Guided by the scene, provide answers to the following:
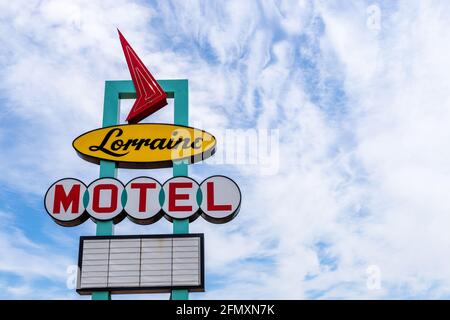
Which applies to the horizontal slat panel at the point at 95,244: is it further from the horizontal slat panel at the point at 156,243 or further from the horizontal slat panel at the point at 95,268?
the horizontal slat panel at the point at 156,243

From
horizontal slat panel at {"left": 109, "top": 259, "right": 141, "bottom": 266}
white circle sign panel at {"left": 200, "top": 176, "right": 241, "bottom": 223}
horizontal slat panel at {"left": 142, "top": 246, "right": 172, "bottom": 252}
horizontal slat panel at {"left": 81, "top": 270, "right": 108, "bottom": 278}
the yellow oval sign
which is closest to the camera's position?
horizontal slat panel at {"left": 81, "top": 270, "right": 108, "bottom": 278}

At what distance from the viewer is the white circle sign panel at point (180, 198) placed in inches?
541

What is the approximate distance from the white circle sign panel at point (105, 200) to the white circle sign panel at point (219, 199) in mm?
2202

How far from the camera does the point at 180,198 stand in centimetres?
1390

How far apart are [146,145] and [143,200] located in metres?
1.66

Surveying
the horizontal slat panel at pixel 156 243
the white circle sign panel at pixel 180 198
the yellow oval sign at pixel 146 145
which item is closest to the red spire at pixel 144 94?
the yellow oval sign at pixel 146 145

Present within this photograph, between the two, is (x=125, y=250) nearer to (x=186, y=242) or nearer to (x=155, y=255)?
(x=155, y=255)

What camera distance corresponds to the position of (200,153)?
14.5 metres

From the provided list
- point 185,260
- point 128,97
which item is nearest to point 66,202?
point 185,260

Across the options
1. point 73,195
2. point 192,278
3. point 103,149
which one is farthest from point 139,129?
point 192,278

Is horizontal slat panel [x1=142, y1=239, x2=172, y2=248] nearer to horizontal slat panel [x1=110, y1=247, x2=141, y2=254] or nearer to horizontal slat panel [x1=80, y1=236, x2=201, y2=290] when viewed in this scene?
horizontal slat panel [x1=80, y1=236, x2=201, y2=290]

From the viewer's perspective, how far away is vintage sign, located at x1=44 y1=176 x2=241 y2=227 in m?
13.8

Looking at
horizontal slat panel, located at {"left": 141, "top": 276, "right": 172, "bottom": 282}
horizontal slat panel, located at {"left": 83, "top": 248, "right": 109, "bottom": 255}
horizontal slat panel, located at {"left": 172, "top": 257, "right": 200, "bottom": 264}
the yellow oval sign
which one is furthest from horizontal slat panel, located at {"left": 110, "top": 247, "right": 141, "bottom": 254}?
the yellow oval sign
